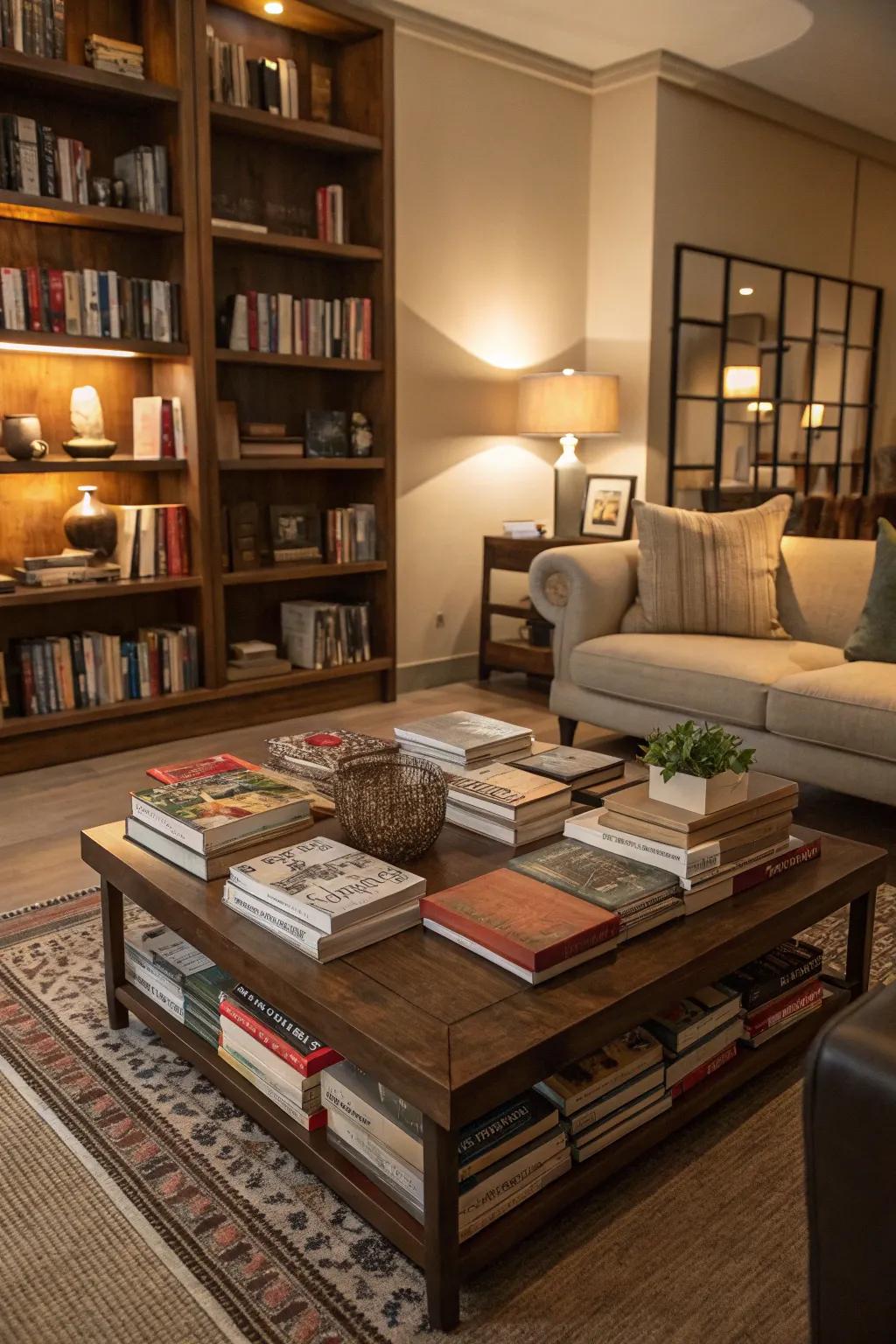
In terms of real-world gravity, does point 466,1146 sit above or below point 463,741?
below

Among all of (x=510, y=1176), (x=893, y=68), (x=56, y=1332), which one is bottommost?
(x=56, y=1332)

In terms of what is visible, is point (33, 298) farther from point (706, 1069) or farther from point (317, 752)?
point (706, 1069)

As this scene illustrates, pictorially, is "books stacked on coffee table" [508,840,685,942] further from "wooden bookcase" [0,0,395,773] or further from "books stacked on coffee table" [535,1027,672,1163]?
"wooden bookcase" [0,0,395,773]

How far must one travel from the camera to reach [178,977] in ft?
5.98

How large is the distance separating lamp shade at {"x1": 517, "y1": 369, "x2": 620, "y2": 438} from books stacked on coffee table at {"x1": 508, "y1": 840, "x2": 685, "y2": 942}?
315cm

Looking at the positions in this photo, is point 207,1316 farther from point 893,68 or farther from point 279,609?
point 893,68

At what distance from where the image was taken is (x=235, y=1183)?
155 centimetres

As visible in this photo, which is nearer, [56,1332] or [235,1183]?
[56,1332]

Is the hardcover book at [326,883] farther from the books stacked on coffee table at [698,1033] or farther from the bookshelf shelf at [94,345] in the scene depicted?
the bookshelf shelf at [94,345]

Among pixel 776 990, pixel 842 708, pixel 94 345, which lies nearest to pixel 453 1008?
pixel 776 990

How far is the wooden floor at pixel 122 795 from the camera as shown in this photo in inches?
106

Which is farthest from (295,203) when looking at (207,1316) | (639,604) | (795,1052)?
(207,1316)

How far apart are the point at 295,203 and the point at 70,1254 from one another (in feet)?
12.3

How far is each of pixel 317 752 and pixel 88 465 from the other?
1809 millimetres
